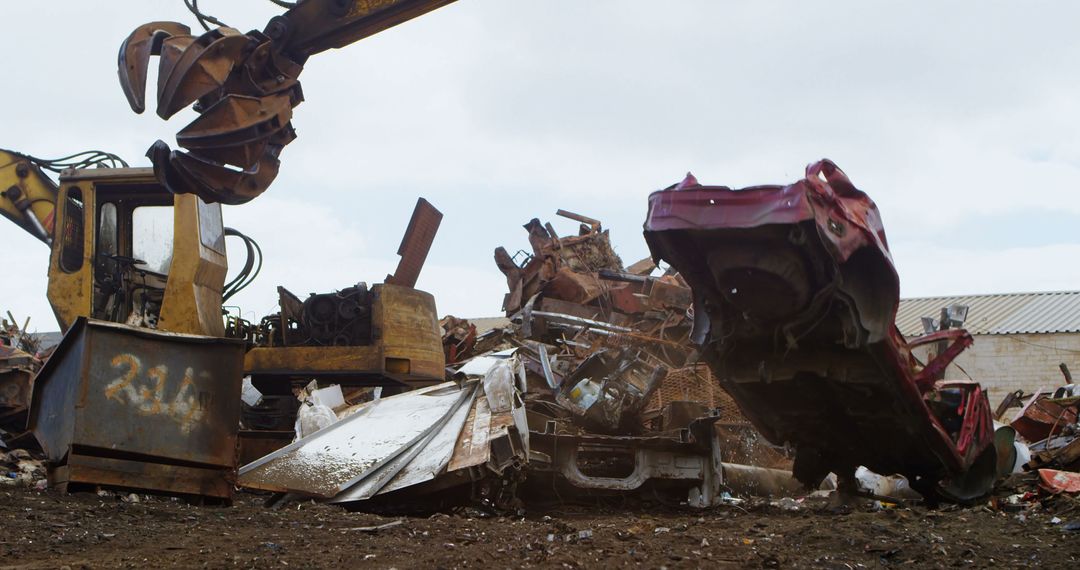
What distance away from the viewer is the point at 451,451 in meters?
6.71

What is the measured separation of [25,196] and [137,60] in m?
4.47

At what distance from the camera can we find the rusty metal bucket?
6.19 metres

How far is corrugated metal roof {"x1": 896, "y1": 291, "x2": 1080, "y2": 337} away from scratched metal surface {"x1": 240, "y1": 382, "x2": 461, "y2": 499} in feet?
63.3

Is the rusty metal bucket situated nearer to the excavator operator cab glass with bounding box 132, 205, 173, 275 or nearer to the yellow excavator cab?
the yellow excavator cab

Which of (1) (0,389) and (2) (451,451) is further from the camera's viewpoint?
(1) (0,389)

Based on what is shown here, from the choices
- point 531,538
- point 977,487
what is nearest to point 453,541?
point 531,538

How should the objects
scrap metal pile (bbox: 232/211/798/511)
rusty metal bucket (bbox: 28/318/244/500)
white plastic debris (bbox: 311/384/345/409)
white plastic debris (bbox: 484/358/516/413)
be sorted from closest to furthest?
1. rusty metal bucket (bbox: 28/318/244/500)
2. scrap metal pile (bbox: 232/211/798/511)
3. white plastic debris (bbox: 484/358/516/413)
4. white plastic debris (bbox: 311/384/345/409)

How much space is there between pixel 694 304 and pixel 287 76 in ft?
9.64

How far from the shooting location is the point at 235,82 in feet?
20.1

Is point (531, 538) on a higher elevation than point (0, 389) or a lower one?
lower

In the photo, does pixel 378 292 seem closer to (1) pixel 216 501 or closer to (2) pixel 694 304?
(1) pixel 216 501

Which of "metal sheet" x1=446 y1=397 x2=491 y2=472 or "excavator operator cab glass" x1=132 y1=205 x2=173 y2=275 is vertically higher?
"excavator operator cab glass" x1=132 y1=205 x2=173 y2=275

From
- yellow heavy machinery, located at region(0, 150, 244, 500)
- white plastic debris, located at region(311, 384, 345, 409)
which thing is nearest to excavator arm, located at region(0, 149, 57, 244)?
yellow heavy machinery, located at region(0, 150, 244, 500)

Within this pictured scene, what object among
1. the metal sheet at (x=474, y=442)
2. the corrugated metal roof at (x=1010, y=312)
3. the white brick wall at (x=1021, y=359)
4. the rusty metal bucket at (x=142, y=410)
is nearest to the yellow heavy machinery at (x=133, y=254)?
the rusty metal bucket at (x=142, y=410)
